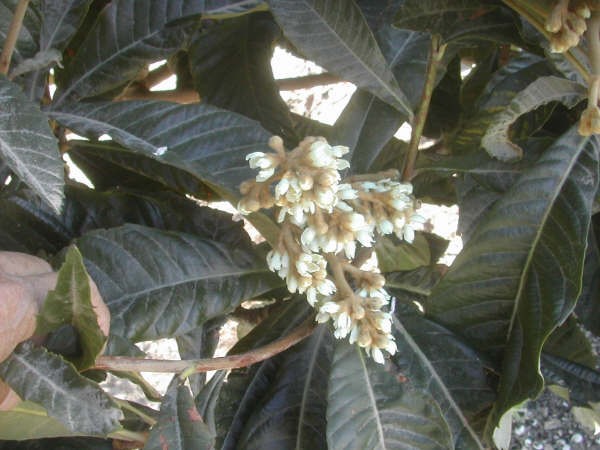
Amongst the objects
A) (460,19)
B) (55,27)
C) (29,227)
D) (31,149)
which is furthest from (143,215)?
(460,19)

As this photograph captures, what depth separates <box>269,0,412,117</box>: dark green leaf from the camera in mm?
830

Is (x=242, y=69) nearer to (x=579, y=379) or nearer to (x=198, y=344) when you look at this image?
(x=198, y=344)

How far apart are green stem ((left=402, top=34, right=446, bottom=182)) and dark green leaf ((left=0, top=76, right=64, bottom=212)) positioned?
0.44 meters

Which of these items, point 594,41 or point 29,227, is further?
point 29,227

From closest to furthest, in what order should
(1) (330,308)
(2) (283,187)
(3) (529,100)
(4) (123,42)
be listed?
(2) (283,187) < (1) (330,308) < (3) (529,100) < (4) (123,42)

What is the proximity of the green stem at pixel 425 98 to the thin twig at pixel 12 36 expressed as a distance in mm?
459

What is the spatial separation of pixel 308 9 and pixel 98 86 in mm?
285

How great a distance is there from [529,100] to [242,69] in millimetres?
456

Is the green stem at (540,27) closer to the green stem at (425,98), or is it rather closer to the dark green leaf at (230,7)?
the green stem at (425,98)

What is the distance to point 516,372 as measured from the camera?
2.62ft

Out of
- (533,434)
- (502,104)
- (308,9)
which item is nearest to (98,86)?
(308,9)

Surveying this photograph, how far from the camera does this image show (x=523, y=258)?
33.2 inches

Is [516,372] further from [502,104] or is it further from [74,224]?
[74,224]

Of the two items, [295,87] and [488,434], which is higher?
[295,87]
